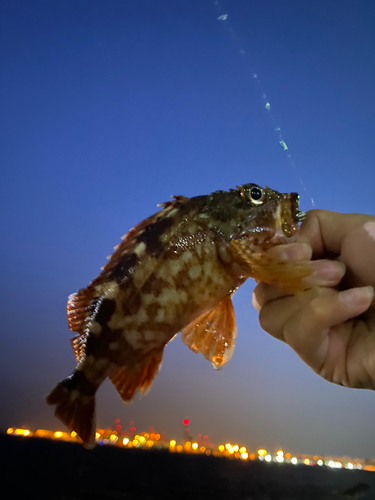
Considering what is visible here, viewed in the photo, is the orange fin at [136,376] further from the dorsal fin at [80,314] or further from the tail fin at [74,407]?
the dorsal fin at [80,314]

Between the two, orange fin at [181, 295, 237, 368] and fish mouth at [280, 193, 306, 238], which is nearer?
fish mouth at [280, 193, 306, 238]

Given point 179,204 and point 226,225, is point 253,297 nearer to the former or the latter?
point 226,225

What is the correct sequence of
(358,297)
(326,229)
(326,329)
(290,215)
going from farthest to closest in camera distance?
(290,215)
(326,229)
(326,329)
(358,297)

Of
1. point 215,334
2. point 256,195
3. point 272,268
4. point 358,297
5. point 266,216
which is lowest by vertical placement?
point 358,297

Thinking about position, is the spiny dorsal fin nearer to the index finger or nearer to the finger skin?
the finger skin

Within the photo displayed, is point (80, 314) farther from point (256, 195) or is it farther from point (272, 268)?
point (256, 195)

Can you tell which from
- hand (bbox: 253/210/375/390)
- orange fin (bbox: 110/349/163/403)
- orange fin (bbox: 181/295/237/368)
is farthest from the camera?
orange fin (bbox: 181/295/237/368)

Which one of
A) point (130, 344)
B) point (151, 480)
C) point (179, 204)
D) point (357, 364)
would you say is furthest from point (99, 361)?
point (151, 480)

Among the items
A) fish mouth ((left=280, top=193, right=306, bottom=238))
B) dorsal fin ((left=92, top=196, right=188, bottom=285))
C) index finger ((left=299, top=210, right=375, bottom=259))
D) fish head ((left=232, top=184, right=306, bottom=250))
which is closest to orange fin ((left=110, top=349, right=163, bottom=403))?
dorsal fin ((left=92, top=196, right=188, bottom=285))

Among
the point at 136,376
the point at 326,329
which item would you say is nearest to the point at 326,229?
the point at 326,329
